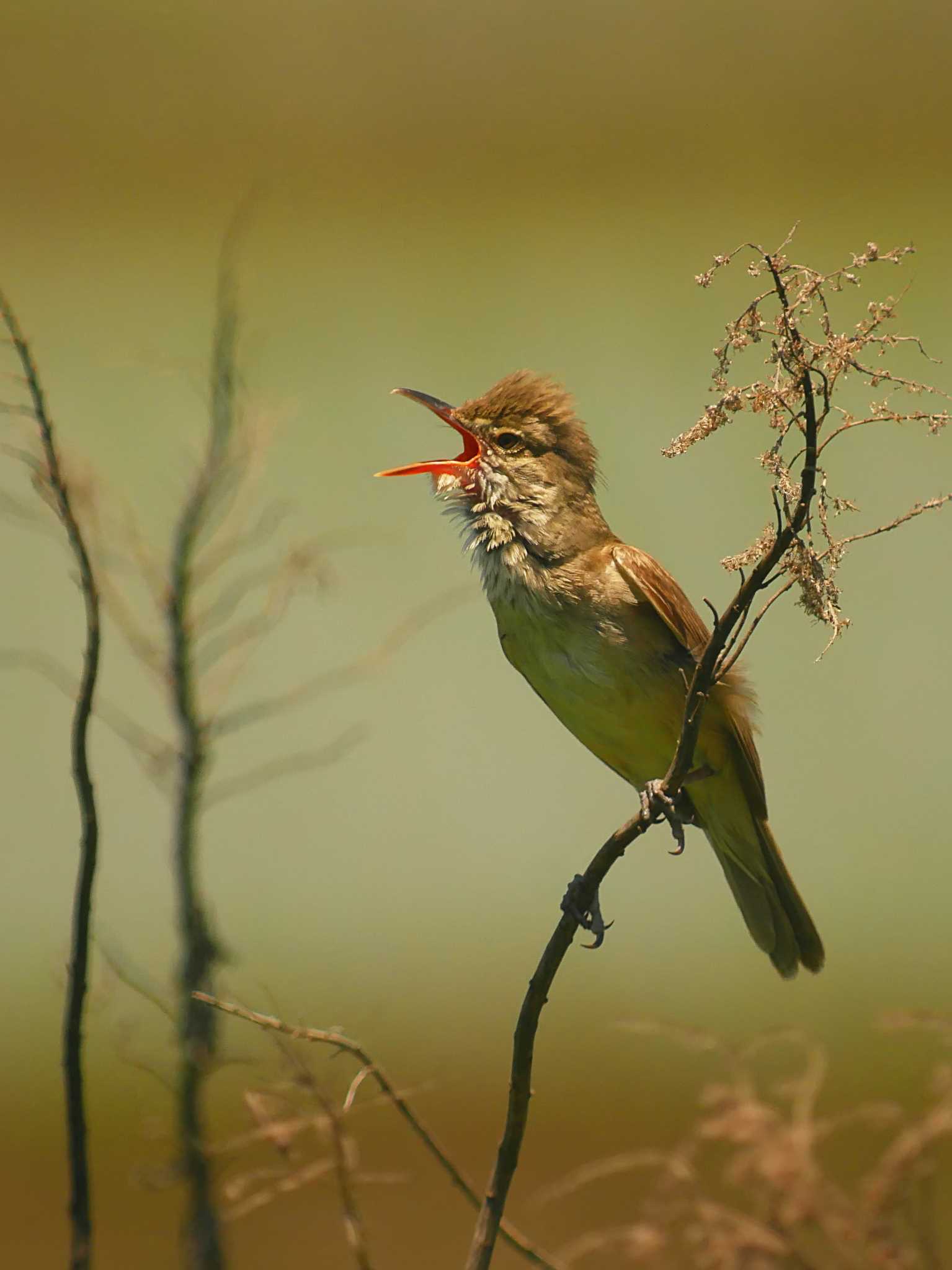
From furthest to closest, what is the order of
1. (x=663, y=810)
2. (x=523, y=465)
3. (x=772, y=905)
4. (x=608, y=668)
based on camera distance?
(x=772, y=905) → (x=523, y=465) → (x=608, y=668) → (x=663, y=810)

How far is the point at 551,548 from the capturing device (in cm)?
243

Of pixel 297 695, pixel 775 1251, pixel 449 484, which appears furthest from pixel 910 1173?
pixel 449 484

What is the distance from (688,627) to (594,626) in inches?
6.9

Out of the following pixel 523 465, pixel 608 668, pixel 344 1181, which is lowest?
pixel 344 1181

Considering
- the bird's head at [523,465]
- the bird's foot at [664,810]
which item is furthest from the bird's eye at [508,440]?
the bird's foot at [664,810]

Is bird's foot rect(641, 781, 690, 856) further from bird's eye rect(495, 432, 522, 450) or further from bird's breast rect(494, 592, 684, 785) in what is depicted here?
bird's eye rect(495, 432, 522, 450)

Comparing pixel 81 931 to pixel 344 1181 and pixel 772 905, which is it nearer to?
pixel 344 1181

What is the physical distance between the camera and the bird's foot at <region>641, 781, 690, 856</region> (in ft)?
5.84

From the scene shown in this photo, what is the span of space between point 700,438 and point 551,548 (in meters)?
1.10

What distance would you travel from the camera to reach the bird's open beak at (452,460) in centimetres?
246

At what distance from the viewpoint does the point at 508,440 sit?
8.38 feet

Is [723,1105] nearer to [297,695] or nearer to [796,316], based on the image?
[297,695]

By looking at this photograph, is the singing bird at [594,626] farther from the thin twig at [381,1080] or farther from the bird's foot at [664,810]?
the thin twig at [381,1080]

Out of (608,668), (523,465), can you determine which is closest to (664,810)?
(608,668)
